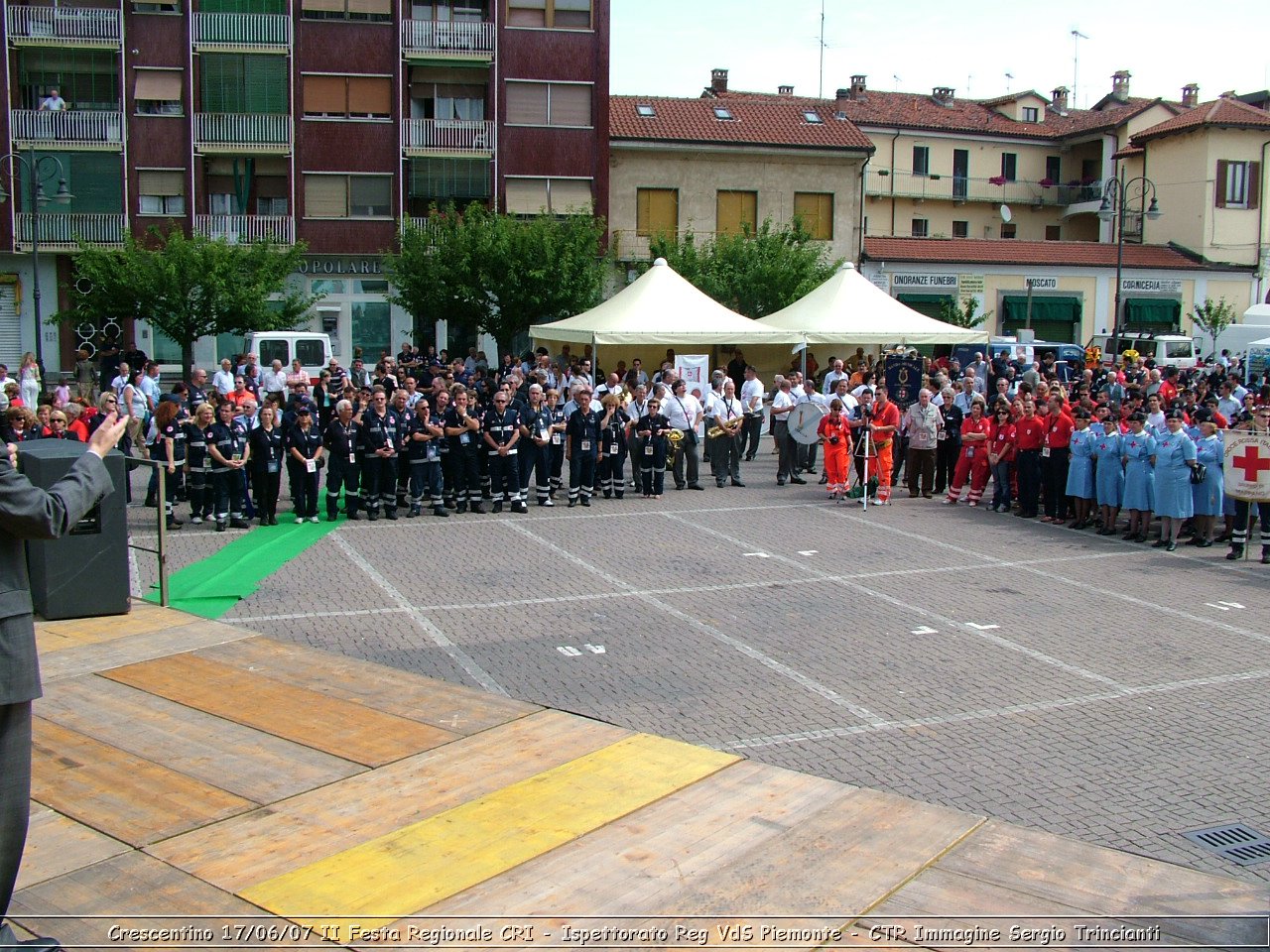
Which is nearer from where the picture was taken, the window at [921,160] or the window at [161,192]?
the window at [161,192]

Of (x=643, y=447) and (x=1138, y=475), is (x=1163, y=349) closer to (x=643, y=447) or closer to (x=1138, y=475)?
(x=1138, y=475)

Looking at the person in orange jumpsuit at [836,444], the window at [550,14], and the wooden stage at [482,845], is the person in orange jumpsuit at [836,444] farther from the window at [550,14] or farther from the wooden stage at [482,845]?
the window at [550,14]

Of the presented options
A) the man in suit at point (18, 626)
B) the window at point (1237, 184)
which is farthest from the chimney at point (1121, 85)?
the man in suit at point (18, 626)

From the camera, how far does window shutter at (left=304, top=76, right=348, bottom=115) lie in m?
40.8

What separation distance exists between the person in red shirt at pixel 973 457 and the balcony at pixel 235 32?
29.9 metres

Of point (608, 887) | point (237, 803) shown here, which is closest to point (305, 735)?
point (237, 803)

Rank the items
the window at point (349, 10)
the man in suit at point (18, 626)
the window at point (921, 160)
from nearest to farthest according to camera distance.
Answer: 1. the man in suit at point (18, 626)
2. the window at point (349, 10)
3. the window at point (921, 160)

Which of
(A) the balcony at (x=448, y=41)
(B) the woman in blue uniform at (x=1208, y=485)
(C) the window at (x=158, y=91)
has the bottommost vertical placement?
(B) the woman in blue uniform at (x=1208, y=485)

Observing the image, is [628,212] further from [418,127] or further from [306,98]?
[306,98]

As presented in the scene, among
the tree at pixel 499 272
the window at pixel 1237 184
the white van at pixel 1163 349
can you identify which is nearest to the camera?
the tree at pixel 499 272

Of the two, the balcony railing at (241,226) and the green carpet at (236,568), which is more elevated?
the balcony railing at (241,226)

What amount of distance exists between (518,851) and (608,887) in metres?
0.63

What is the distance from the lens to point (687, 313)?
25125mm

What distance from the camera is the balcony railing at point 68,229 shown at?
3956 cm
